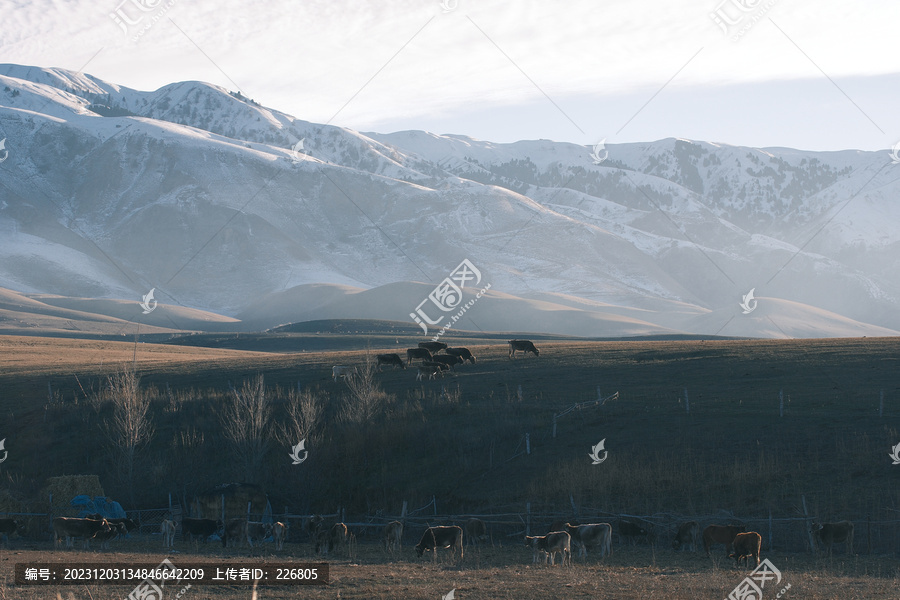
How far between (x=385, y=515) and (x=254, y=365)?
34.5m

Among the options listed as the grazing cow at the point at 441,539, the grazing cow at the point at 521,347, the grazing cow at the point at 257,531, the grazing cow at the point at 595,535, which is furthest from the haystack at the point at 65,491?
the grazing cow at the point at 521,347

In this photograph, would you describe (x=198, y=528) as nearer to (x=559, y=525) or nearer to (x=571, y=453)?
(x=559, y=525)

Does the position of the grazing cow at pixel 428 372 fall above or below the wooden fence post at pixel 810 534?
above

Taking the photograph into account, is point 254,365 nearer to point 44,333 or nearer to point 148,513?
point 148,513

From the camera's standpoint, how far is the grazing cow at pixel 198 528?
3033 cm

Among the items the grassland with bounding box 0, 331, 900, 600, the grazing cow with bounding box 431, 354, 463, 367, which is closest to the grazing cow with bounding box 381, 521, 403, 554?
the grassland with bounding box 0, 331, 900, 600

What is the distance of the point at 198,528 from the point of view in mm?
30391

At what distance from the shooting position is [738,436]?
3516 cm

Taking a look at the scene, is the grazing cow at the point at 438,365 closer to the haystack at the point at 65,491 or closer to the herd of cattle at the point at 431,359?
the herd of cattle at the point at 431,359

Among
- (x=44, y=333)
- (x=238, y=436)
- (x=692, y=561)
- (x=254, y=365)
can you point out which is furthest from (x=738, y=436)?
(x=44, y=333)

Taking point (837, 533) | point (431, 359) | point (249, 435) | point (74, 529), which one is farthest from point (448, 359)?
point (837, 533)

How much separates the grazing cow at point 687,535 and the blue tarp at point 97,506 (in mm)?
22071

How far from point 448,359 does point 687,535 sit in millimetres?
30669

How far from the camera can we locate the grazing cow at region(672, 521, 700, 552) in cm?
2700
